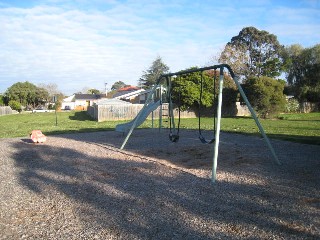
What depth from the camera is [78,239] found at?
4.00 meters

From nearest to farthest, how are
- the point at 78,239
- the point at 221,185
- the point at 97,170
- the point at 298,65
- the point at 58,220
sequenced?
the point at 78,239 → the point at 58,220 → the point at 221,185 → the point at 97,170 → the point at 298,65

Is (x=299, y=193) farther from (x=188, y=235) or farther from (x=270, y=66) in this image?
(x=270, y=66)

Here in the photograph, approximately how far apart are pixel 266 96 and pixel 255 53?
2702 cm

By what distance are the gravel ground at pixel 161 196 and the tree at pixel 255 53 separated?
3793 centimetres

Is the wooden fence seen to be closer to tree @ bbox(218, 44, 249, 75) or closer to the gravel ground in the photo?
tree @ bbox(218, 44, 249, 75)

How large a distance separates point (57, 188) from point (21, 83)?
78865 mm

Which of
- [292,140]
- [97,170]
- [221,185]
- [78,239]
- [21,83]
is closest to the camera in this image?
[78,239]

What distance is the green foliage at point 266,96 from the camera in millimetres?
30491

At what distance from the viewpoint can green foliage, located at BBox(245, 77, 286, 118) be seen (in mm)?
30491

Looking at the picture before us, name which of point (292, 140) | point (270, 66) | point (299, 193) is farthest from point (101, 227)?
point (270, 66)

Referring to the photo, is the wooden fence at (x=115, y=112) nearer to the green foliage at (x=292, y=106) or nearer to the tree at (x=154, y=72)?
the green foliage at (x=292, y=106)

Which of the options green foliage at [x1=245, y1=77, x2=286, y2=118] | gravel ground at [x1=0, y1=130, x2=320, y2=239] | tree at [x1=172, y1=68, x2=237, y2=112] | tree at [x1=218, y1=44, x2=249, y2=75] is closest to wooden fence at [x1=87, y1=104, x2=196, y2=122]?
tree at [x1=172, y1=68, x2=237, y2=112]

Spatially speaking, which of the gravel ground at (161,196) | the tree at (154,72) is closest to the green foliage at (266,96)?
the gravel ground at (161,196)

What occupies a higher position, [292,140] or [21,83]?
[21,83]
